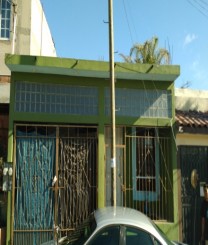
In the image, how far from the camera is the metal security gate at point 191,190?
1017 centimetres

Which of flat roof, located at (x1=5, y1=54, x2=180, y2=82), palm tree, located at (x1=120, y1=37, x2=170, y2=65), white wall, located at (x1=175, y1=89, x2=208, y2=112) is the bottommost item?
white wall, located at (x1=175, y1=89, x2=208, y2=112)

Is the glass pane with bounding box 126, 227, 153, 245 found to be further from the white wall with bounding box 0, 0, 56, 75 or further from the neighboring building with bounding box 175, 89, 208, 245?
the white wall with bounding box 0, 0, 56, 75

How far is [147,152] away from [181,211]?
1.70m

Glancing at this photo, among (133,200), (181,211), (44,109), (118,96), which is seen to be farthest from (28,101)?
(181,211)

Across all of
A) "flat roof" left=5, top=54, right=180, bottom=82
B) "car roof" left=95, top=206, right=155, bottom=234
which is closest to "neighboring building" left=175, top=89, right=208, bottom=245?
"flat roof" left=5, top=54, right=180, bottom=82

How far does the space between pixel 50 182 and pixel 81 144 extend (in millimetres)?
1183

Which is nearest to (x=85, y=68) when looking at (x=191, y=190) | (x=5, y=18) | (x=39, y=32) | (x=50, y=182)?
(x=50, y=182)

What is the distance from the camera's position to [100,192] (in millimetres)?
9781

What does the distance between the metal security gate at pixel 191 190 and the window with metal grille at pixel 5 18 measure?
9.05 m

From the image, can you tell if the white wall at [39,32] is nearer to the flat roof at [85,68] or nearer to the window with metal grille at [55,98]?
the window with metal grille at [55,98]

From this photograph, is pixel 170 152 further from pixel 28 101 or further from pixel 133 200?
pixel 28 101

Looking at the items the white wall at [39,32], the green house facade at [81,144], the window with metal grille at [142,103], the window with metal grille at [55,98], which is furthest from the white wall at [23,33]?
the window with metal grille at [142,103]

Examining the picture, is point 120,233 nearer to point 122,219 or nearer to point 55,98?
point 122,219

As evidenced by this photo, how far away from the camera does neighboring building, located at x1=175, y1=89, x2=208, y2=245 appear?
10.2 m
